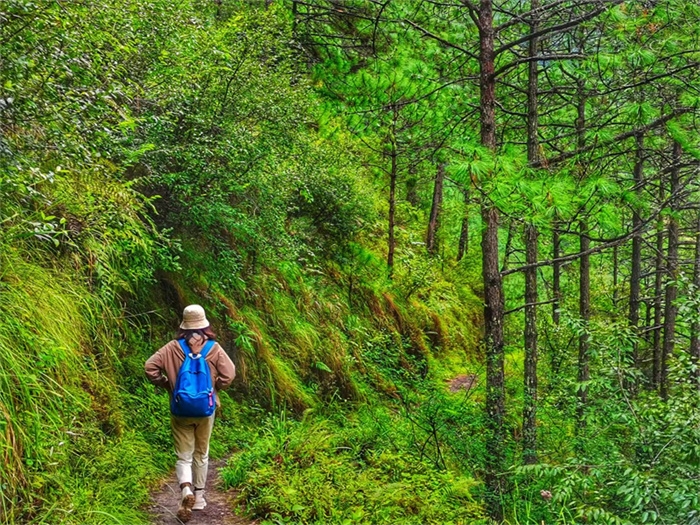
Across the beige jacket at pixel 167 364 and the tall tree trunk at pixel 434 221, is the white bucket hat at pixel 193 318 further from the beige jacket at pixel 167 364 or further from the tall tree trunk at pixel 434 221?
the tall tree trunk at pixel 434 221

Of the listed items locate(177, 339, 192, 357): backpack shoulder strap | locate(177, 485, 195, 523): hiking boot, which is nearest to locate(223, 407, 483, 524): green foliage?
locate(177, 485, 195, 523): hiking boot

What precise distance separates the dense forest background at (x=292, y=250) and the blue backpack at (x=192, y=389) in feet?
2.81

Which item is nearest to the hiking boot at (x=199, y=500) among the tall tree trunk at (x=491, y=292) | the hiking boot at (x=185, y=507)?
the hiking boot at (x=185, y=507)

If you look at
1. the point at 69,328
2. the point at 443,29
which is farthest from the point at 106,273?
the point at 443,29

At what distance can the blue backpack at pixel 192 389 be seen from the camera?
4.78m

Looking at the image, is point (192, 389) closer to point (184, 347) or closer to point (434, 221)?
point (184, 347)

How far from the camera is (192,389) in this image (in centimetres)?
479

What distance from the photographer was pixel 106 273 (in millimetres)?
5832

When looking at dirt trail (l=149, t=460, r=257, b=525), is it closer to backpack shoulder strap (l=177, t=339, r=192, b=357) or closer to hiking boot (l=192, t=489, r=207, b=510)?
hiking boot (l=192, t=489, r=207, b=510)

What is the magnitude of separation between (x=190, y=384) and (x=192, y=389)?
45mm

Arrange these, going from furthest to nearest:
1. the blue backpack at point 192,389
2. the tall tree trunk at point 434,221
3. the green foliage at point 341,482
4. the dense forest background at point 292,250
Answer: the tall tree trunk at point 434,221 < the green foliage at point 341,482 < the blue backpack at point 192,389 < the dense forest background at point 292,250

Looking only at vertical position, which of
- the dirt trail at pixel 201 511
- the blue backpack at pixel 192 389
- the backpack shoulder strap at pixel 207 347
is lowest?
the dirt trail at pixel 201 511

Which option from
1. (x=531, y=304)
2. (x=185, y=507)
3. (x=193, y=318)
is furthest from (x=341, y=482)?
(x=531, y=304)

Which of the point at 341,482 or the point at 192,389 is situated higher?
the point at 192,389
